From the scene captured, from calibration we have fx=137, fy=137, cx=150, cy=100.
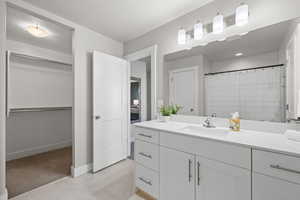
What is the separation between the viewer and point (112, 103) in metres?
2.49

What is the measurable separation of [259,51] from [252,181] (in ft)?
3.95

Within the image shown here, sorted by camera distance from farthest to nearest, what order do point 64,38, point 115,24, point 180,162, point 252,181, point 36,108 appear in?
point 36,108 < point 64,38 < point 115,24 < point 180,162 < point 252,181

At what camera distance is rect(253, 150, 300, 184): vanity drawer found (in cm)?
81

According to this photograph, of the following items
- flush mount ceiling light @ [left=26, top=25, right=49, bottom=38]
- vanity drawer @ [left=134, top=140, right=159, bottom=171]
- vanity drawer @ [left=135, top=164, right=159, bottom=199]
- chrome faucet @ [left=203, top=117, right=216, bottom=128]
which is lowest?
vanity drawer @ [left=135, top=164, right=159, bottom=199]

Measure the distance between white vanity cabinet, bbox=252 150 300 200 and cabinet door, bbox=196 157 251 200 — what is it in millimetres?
59

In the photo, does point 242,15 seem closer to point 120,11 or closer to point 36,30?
point 120,11

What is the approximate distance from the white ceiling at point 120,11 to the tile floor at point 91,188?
2.38 metres

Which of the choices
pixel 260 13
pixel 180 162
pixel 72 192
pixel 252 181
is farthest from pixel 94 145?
pixel 260 13

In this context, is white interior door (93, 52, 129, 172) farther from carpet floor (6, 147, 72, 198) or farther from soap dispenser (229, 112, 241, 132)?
soap dispenser (229, 112, 241, 132)

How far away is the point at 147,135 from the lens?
1.60 meters

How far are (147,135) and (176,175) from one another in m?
0.50

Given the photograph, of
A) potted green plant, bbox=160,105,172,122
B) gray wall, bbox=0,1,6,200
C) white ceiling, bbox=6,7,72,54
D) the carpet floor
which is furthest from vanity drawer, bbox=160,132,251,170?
white ceiling, bbox=6,7,72,54

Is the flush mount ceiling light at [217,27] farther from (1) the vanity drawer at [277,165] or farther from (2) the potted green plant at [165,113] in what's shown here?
(1) the vanity drawer at [277,165]

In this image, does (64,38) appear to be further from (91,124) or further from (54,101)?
(91,124)
